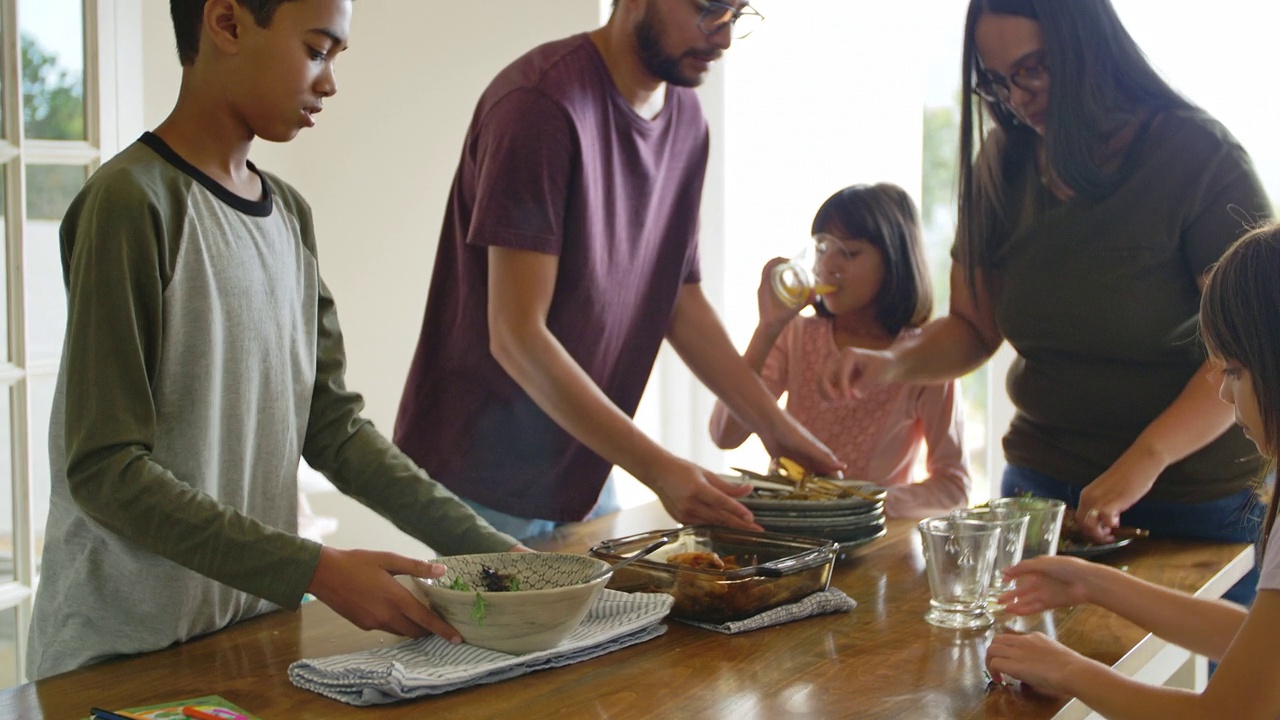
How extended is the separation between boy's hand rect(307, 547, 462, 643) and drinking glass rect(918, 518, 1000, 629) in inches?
21.5

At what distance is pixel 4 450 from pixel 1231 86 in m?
3.08

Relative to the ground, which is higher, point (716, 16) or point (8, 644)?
point (716, 16)

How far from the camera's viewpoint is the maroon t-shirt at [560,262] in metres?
1.87

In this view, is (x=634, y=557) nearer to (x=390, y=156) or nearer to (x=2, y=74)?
(x=2, y=74)

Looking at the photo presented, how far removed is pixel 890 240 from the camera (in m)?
2.68

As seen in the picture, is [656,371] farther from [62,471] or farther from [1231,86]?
[62,471]

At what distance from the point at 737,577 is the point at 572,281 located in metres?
0.77

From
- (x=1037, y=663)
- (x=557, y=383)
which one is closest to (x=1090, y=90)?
(x=557, y=383)

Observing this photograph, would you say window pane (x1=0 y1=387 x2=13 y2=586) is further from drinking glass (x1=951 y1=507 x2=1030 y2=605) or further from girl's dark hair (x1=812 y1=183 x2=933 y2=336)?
drinking glass (x1=951 y1=507 x2=1030 y2=605)

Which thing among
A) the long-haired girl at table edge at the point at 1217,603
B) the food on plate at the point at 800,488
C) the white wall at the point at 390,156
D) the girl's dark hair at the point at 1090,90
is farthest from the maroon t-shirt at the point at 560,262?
the white wall at the point at 390,156

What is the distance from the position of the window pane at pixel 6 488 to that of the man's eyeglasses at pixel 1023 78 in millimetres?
2206

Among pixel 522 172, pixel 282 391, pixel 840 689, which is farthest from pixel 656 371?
pixel 840 689

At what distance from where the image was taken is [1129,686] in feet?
3.73

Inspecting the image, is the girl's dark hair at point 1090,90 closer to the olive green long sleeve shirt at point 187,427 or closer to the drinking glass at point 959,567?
the drinking glass at point 959,567
